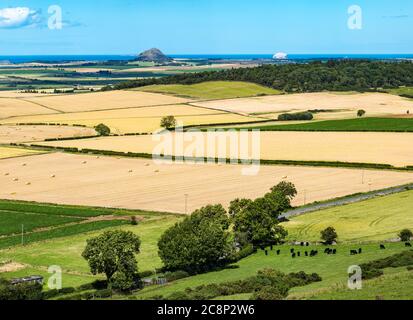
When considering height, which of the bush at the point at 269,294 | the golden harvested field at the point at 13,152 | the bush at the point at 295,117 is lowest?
the golden harvested field at the point at 13,152

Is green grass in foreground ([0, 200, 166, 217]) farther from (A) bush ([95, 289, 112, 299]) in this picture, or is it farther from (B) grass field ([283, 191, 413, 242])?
(A) bush ([95, 289, 112, 299])

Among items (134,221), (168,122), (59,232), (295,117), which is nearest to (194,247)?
(134,221)

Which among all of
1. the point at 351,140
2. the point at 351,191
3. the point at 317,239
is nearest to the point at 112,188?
the point at 351,191

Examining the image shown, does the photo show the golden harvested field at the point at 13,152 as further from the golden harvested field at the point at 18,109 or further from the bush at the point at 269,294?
the bush at the point at 269,294

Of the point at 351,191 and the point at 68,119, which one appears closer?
the point at 351,191

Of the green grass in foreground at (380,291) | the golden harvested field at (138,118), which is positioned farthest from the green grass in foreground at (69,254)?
the golden harvested field at (138,118)
